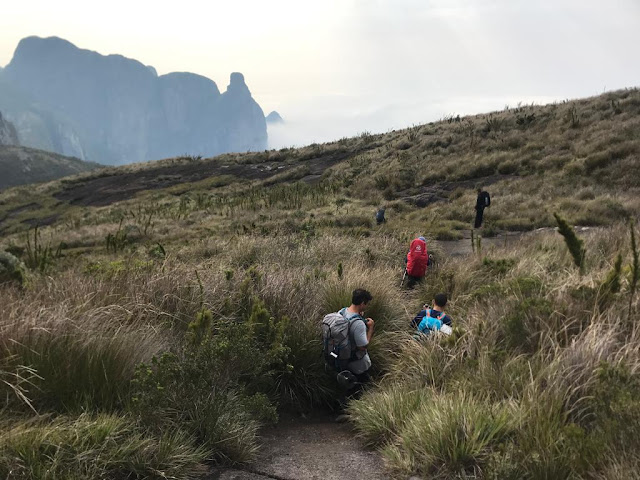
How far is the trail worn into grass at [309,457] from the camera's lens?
320 cm

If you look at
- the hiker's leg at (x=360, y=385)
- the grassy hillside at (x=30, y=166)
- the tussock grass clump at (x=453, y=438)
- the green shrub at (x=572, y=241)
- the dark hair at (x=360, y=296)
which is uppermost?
the grassy hillside at (x=30, y=166)

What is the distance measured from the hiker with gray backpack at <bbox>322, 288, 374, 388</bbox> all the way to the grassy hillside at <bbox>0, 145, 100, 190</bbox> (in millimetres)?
135805

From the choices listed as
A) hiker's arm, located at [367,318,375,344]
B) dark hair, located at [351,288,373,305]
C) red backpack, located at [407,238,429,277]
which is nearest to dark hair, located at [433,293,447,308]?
hiker's arm, located at [367,318,375,344]

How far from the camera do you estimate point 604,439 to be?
8.36ft

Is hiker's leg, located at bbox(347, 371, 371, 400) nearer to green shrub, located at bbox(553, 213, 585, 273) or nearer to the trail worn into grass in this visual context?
the trail worn into grass

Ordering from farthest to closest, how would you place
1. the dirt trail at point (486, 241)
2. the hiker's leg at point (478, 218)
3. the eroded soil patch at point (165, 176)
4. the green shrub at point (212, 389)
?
1. the eroded soil patch at point (165, 176)
2. the hiker's leg at point (478, 218)
3. the dirt trail at point (486, 241)
4. the green shrub at point (212, 389)

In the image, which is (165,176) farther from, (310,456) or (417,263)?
(310,456)

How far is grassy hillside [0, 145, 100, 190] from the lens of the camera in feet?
402

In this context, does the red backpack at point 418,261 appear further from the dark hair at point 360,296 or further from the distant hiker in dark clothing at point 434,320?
the dark hair at point 360,296

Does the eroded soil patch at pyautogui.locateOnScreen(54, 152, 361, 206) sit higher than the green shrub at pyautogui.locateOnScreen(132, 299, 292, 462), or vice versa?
the eroded soil patch at pyautogui.locateOnScreen(54, 152, 361, 206)

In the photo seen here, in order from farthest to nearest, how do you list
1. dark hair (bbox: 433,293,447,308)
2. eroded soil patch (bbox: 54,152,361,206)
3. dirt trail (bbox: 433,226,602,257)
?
eroded soil patch (bbox: 54,152,361,206) → dirt trail (bbox: 433,226,602,257) → dark hair (bbox: 433,293,447,308)

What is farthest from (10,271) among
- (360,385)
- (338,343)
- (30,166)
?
(30,166)

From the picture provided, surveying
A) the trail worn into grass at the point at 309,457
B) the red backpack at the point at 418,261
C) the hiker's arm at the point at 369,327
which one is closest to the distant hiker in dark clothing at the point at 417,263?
the red backpack at the point at 418,261

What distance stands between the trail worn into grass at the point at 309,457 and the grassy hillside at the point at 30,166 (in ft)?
447
